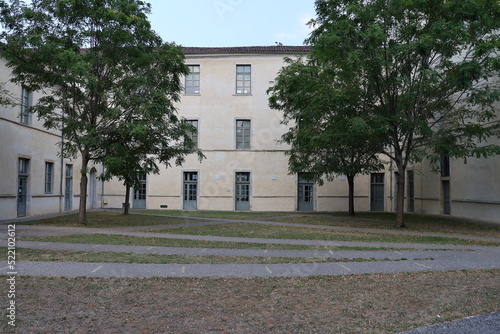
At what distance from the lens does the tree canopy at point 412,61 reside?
1499 centimetres

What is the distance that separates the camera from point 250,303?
6.00 metres

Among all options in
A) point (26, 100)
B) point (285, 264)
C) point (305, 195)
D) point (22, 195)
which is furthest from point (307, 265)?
point (305, 195)

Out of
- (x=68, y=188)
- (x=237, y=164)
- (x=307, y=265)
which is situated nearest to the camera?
(x=307, y=265)

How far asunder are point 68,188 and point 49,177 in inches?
116

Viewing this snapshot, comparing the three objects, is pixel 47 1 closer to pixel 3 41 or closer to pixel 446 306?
pixel 3 41

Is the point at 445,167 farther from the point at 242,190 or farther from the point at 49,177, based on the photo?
the point at 49,177

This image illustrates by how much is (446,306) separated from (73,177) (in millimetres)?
26680

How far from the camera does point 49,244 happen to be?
37.6 ft

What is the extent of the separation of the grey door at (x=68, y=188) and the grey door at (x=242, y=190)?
10.9 m

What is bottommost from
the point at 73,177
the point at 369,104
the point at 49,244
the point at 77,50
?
the point at 49,244

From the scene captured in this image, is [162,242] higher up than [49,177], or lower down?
lower down

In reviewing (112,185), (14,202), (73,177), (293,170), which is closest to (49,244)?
(14,202)

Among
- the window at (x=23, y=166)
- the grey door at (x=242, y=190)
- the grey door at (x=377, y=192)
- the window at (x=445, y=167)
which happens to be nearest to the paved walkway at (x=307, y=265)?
the window at (x=23, y=166)

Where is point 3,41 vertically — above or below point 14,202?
above
